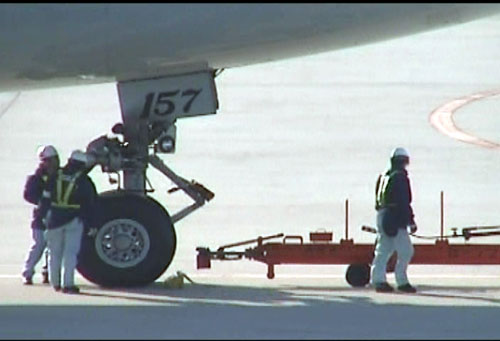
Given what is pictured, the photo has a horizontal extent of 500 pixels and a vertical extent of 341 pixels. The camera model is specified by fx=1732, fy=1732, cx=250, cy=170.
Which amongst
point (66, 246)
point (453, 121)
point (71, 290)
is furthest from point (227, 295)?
point (453, 121)

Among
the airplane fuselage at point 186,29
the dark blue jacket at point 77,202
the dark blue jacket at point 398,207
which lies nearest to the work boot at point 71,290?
the dark blue jacket at point 77,202

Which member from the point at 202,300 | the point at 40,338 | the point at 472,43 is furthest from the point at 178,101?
the point at 472,43

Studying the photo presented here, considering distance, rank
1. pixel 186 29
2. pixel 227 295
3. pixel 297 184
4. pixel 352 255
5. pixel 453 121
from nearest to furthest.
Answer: pixel 186 29
pixel 227 295
pixel 352 255
pixel 297 184
pixel 453 121

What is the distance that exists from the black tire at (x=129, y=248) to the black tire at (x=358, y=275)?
1.94 metres

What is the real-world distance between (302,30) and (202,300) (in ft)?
8.84

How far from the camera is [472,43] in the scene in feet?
155

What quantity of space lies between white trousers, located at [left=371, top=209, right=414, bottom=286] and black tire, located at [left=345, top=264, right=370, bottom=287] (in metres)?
0.59

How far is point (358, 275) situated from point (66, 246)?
119 inches

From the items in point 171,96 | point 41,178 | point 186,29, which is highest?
point 186,29

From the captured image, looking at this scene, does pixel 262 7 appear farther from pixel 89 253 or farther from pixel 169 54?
pixel 89 253

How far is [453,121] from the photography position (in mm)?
33156

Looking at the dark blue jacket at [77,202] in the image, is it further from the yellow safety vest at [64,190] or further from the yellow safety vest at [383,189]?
the yellow safety vest at [383,189]

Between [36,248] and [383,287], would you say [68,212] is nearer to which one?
[36,248]

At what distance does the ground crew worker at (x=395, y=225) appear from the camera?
54.6ft
